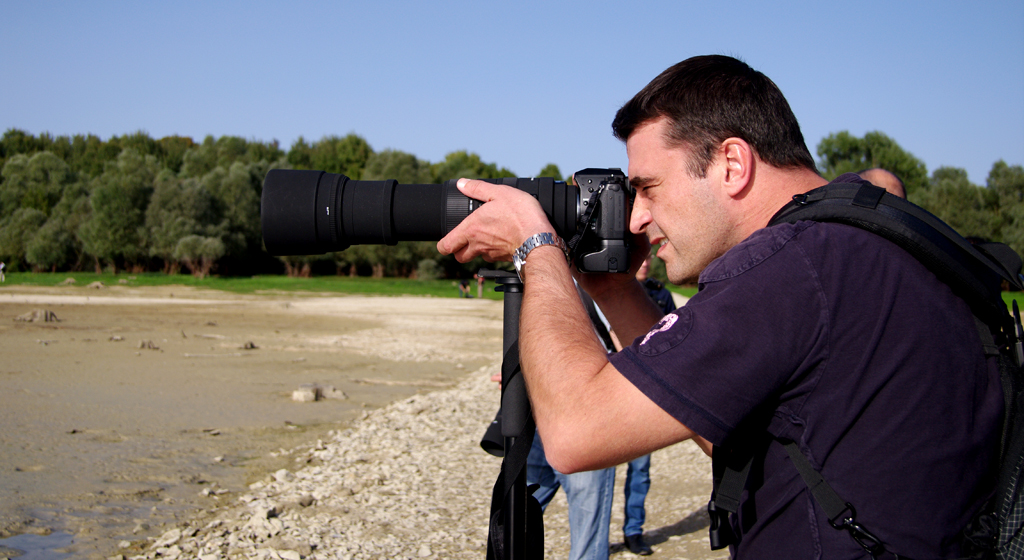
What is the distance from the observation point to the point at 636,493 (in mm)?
4973

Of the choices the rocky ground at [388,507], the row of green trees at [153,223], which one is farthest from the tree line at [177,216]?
the rocky ground at [388,507]

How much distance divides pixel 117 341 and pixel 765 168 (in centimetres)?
1623

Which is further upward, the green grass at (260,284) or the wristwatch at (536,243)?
the wristwatch at (536,243)

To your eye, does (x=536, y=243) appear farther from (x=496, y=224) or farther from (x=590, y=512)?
(x=590, y=512)

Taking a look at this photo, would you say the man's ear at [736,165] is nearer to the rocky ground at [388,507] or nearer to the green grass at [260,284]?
the rocky ground at [388,507]

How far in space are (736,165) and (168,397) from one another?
9.64 meters

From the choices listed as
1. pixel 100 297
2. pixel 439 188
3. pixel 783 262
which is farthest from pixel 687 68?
pixel 100 297

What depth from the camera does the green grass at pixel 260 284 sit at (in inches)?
1537

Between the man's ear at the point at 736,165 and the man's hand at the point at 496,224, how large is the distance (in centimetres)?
45

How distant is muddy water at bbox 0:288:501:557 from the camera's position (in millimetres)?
5656

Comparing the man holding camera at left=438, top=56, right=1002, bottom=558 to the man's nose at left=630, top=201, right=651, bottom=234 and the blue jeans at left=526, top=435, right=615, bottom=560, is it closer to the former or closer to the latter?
the man's nose at left=630, top=201, right=651, bottom=234

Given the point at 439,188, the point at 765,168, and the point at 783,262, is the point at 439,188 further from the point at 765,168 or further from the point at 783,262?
the point at 783,262

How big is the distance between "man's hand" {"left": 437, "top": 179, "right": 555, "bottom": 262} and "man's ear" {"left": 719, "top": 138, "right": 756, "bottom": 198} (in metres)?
0.45

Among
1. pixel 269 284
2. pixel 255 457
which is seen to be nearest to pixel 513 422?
pixel 255 457
